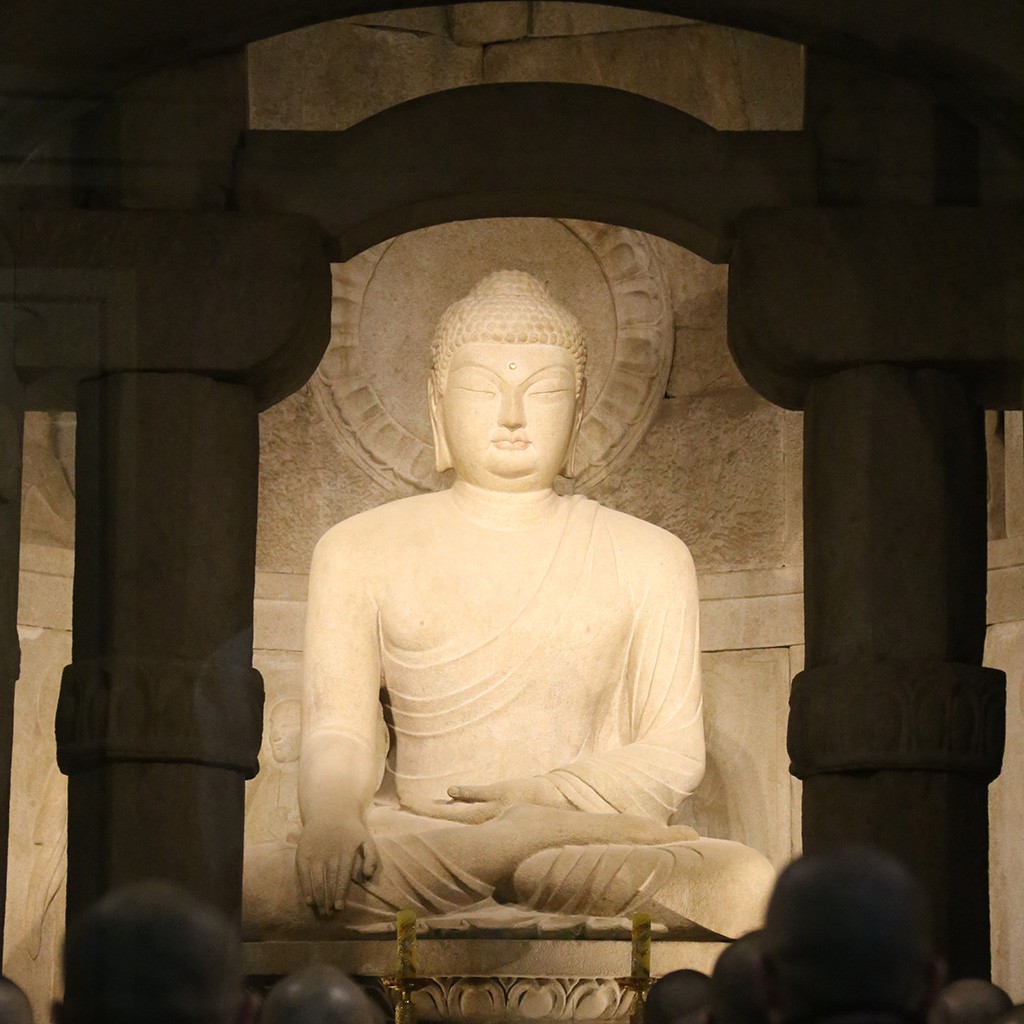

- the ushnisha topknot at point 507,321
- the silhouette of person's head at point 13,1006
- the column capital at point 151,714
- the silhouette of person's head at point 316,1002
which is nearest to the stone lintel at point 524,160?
the column capital at point 151,714

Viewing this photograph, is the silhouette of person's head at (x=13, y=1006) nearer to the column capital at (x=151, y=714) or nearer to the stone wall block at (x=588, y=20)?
the column capital at (x=151, y=714)

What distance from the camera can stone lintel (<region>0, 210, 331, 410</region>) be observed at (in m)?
5.27

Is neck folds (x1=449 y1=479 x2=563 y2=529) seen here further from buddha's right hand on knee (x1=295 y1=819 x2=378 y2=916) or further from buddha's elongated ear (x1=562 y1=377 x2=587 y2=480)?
buddha's right hand on knee (x1=295 y1=819 x2=378 y2=916)

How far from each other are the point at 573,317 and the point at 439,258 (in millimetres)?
833

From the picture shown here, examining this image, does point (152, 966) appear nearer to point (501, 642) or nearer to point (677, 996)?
point (677, 996)

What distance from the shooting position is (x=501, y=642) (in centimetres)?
661

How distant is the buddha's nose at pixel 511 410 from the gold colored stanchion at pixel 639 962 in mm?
2130

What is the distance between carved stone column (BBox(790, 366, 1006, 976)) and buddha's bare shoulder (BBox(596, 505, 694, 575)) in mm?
1376

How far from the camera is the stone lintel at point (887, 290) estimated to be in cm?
524

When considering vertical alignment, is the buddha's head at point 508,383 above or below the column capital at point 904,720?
above

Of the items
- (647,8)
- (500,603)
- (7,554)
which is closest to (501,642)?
(500,603)

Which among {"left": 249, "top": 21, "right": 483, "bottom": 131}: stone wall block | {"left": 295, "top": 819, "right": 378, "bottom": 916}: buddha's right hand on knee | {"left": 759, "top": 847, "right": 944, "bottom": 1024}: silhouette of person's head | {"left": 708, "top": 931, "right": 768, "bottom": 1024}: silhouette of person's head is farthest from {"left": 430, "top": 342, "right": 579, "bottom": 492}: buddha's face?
{"left": 759, "top": 847, "right": 944, "bottom": 1024}: silhouette of person's head

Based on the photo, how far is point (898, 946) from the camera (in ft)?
8.11

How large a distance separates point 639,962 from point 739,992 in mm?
2339
